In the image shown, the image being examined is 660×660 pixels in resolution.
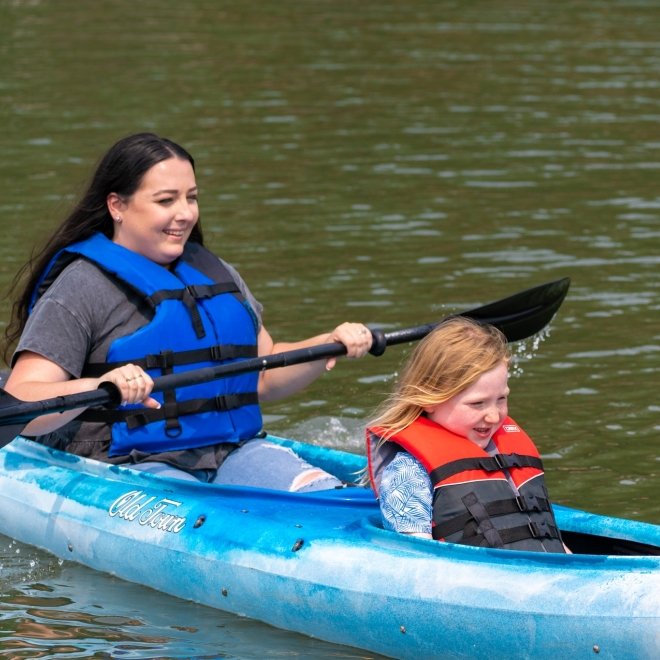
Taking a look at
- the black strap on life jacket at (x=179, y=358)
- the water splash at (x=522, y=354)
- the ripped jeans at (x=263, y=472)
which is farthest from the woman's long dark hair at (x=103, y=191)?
the water splash at (x=522, y=354)

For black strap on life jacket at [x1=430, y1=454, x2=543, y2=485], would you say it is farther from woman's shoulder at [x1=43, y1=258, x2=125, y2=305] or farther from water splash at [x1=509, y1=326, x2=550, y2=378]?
water splash at [x1=509, y1=326, x2=550, y2=378]

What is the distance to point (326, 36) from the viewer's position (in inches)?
705

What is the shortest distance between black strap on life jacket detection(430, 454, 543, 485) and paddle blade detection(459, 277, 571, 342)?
1343 millimetres

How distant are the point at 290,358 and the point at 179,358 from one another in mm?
386

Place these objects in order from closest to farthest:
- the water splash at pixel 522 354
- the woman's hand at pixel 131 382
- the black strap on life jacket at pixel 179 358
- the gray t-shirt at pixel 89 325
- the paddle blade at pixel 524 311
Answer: the woman's hand at pixel 131 382
the gray t-shirt at pixel 89 325
the black strap on life jacket at pixel 179 358
the paddle blade at pixel 524 311
the water splash at pixel 522 354

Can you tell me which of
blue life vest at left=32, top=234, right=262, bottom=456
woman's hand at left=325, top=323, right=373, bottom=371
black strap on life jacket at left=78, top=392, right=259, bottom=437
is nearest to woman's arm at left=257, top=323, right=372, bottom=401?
woman's hand at left=325, top=323, right=373, bottom=371

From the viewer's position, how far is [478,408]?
4.68m

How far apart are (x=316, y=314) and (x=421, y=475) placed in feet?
12.8

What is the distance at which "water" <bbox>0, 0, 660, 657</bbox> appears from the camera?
675cm

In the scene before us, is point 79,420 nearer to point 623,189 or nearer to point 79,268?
point 79,268

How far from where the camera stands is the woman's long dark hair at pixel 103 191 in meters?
5.53

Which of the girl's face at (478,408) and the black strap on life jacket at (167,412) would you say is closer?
the girl's face at (478,408)

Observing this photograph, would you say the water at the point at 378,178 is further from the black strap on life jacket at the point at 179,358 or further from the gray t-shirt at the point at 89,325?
the black strap on life jacket at the point at 179,358

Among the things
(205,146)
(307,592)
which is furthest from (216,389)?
(205,146)
